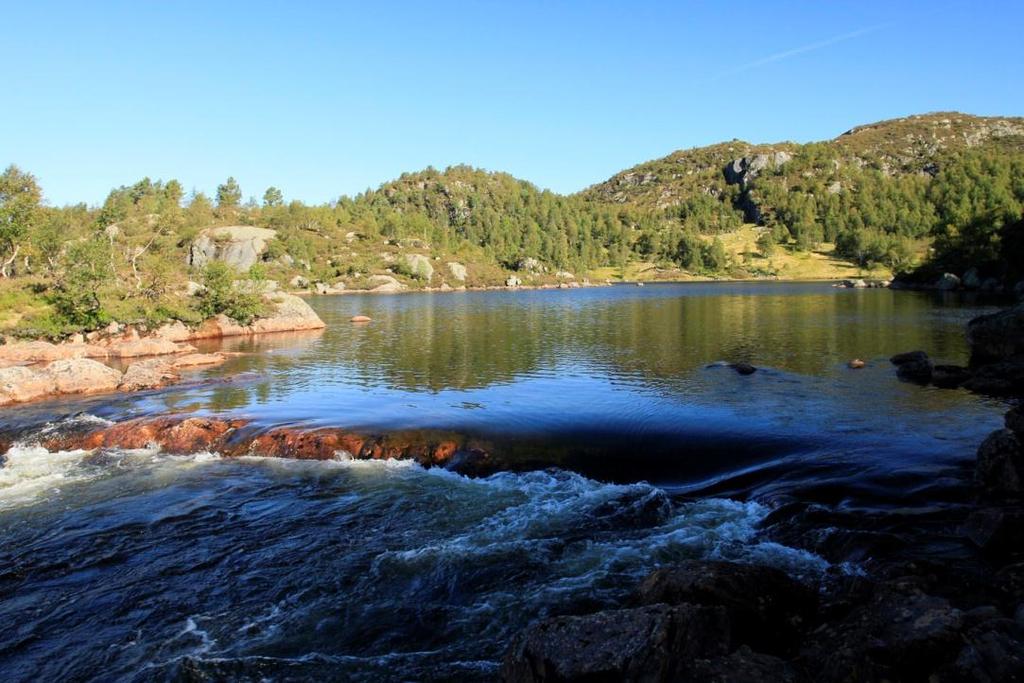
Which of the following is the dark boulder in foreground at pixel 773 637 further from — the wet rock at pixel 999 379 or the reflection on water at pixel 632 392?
the wet rock at pixel 999 379

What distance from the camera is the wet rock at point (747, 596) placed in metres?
9.81

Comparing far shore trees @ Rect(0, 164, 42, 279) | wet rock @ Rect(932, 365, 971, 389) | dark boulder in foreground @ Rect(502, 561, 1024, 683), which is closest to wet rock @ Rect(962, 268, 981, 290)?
wet rock @ Rect(932, 365, 971, 389)

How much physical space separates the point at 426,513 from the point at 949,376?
2965cm

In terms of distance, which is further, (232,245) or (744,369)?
(232,245)

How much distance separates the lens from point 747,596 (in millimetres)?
10188

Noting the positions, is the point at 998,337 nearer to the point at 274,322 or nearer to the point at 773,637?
the point at 773,637

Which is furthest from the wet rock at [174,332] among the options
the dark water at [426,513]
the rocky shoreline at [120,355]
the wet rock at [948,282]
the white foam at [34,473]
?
the wet rock at [948,282]

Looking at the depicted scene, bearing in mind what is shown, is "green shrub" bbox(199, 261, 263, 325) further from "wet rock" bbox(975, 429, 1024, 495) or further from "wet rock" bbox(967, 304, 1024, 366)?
"wet rock" bbox(975, 429, 1024, 495)

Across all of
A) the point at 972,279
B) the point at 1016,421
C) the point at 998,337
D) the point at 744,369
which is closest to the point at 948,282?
the point at 972,279

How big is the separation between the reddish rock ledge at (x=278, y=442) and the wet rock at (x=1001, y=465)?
14112 millimetres

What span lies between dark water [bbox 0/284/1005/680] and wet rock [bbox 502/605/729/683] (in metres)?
2.00

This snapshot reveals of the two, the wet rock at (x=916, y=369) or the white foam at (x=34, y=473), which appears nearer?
the white foam at (x=34, y=473)

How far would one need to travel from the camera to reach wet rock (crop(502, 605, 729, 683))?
794cm

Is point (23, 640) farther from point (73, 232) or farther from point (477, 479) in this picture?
point (73, 232)
